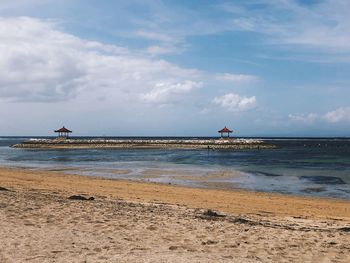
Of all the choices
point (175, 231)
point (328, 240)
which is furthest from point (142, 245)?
point (328, 240)

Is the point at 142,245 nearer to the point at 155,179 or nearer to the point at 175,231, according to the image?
the point at 175,231

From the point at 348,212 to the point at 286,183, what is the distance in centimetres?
1003

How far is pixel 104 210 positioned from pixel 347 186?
1709 centimetres

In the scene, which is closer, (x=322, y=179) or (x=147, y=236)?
(x=147, y=236)

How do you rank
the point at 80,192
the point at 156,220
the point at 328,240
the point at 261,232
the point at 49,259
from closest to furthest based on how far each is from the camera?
the point at 49,259 → the point at 328,240 → the point at 261,232 → the point at 156,220 → the point at 80,192

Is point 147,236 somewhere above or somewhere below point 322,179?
above

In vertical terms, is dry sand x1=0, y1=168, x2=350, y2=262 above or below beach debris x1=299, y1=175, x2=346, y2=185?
above

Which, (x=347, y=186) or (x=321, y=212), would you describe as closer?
(x=321, y=212)

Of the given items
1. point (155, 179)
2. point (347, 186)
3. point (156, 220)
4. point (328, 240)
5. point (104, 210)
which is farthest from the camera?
point (155, 179)

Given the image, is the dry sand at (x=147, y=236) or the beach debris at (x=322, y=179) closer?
the dry sand at (x=147, y=236)

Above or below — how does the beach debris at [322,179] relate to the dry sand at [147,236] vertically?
below

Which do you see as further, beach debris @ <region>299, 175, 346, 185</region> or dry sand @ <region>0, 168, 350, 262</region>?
beach debris @ <region>299, 175, 346, 185</region>

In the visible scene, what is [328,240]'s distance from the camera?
8500mm

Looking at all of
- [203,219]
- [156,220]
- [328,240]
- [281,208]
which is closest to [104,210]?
[156,220]
